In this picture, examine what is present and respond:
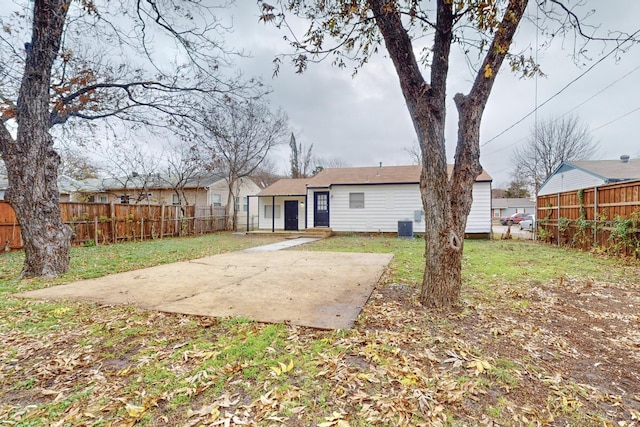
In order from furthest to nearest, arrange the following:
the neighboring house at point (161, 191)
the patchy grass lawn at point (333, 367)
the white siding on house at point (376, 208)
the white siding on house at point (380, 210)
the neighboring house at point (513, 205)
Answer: the neighboring house at point (513, 205), the neighboring house at point (161, 191), the white siding on house at point (376, 208), the white siding on house at point (380, 210), the patchy grass lawn at point (333, 367)

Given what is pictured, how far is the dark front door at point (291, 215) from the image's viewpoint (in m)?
18.1

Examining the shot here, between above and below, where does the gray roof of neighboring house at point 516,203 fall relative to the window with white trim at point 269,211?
above

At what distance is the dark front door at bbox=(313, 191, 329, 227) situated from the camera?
16.1 metres

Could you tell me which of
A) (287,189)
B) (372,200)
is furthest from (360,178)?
(287,189)

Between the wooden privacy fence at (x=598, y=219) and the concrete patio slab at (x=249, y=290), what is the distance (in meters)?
6.30

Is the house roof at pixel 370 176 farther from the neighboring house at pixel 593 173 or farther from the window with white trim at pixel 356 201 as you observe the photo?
the neighboring house at pixel 593 173

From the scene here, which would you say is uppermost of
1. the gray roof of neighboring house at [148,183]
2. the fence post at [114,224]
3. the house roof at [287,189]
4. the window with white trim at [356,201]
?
the gray roof of neighboring house at [148,183]

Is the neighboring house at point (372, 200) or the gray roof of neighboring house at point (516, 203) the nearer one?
the neighboring house at point (372, 200)

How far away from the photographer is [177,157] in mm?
18844

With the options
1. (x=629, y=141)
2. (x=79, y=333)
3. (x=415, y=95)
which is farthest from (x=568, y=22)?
(x=629, y=141)

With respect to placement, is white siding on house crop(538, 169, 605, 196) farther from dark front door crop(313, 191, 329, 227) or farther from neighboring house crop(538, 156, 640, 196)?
dark front door crop(313, 191, 329, 227)

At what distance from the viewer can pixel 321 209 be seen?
16219 millimetres

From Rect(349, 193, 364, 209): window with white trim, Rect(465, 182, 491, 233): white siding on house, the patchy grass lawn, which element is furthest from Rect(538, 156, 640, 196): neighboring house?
the patchy grass lawn

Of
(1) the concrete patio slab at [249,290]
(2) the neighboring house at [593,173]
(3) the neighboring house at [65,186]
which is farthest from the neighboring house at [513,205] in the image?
(3) the neighboring house at [65,186]
